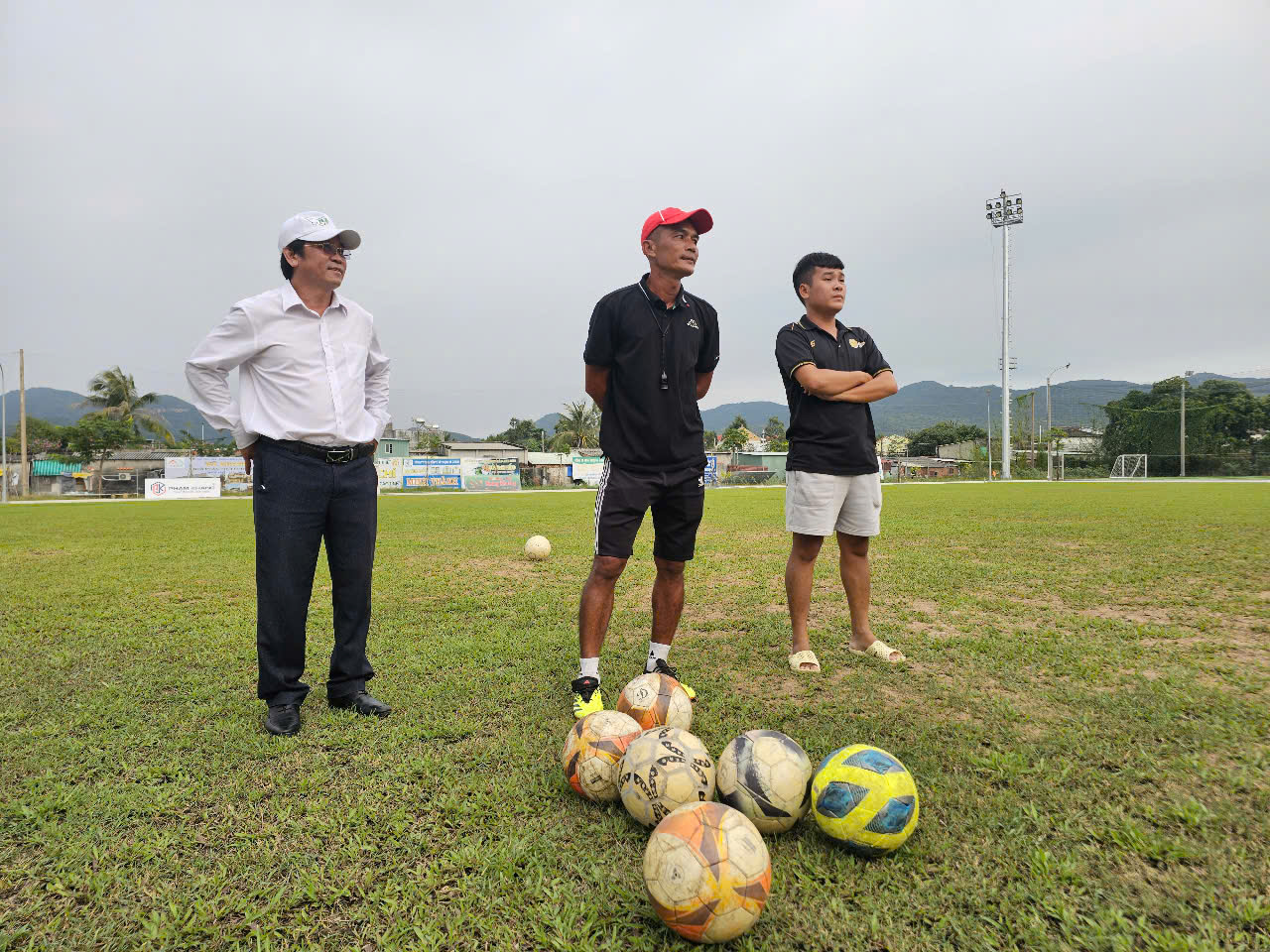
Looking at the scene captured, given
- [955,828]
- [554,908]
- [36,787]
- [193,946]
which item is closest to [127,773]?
[36,787]

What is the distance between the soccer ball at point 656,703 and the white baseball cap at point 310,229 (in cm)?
264

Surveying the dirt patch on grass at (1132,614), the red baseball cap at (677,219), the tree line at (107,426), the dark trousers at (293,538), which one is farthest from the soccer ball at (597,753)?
the tree line at (107,426)

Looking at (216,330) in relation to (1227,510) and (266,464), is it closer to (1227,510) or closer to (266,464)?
(266,464)

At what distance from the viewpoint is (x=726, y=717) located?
3297 millimetres

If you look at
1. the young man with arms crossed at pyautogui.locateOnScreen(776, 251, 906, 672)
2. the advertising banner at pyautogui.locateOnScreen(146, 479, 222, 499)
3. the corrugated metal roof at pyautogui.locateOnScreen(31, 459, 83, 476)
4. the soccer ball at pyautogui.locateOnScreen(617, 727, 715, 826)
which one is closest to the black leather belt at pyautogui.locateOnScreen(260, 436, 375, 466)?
the soccer ball at pyautogui.locateOnScreen(617, 727, 715, 826)

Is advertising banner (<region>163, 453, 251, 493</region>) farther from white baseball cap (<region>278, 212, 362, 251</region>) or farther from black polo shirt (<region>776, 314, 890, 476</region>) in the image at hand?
black polo shirt (<region>776, 314, 890, 476</region>)

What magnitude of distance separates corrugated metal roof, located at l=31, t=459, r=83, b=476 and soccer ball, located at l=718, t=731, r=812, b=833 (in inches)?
2731

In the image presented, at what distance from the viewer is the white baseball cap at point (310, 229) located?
3338 mm

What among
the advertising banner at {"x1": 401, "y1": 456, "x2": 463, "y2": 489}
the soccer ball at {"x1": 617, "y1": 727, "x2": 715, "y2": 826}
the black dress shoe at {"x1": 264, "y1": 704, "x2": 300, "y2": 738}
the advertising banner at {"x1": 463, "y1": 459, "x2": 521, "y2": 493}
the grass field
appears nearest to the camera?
the grass field

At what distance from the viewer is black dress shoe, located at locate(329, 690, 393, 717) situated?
346cm

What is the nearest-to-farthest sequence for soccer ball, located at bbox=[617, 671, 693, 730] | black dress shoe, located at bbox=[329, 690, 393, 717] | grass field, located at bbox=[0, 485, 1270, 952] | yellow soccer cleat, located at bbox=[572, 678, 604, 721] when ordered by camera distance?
grass field, located at bbox=[0, 485, 1270, 952] < soccer ball, located at bbox=[617, 671, 693, 730] < yellow soccer cleat, located at bbox=[572, 678, 604, 721] < black dress shoe, located at bbox=[329, 690, 393, 717]

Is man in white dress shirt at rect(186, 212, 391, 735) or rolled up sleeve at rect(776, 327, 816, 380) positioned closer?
man in white dress shirt at rect(186, 212, 391, 735)

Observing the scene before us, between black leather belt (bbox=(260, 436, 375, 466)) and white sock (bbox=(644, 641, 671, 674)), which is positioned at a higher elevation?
black leather belt (bbox=(260, 436, 375, 466))

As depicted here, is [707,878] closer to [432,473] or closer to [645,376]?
[645,376]
